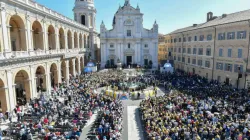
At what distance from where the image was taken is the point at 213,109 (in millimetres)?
17859

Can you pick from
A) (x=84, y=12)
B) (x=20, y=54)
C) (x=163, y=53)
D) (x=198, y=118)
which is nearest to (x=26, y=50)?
(x=20, y=54)

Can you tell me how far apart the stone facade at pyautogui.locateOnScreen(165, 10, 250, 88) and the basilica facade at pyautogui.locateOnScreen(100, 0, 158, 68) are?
11799mm

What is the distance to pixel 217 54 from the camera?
108 ft

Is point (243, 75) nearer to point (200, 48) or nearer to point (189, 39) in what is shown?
point (200, 48)

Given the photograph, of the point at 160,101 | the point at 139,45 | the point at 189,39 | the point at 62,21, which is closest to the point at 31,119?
the point at 160,101

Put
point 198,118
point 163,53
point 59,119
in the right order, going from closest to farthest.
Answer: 1. point 198,118
2. point 59,119
3. point 163,53

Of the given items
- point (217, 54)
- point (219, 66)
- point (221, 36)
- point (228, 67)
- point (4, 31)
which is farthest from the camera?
point (217, 54)

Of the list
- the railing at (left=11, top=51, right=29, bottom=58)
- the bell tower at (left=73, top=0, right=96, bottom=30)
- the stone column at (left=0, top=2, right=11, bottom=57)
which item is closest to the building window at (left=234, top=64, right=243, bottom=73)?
the railing at (left=11, top=51, right=29, bottom=58)

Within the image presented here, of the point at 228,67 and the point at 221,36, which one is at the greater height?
the point at 221,36

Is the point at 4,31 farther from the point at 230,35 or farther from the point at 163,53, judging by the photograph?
the point at 163,53

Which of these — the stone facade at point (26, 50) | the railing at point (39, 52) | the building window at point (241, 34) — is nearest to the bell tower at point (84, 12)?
the stone facade at point (26, 50)

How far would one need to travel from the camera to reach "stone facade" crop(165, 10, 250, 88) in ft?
88.8

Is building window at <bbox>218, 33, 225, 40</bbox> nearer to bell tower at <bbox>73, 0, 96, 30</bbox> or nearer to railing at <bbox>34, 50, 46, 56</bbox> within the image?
railing at <bbox>34, 50, 46, 56</bbox>

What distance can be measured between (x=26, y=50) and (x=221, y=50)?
107 ft
